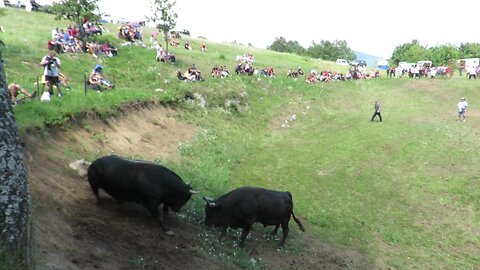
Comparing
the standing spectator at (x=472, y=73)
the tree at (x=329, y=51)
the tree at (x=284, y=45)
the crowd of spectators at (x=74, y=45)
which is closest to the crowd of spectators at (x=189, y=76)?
the crowd of spectators at (x=74, y=45)

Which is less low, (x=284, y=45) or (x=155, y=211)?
(x=284, y=45)

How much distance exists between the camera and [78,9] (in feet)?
128

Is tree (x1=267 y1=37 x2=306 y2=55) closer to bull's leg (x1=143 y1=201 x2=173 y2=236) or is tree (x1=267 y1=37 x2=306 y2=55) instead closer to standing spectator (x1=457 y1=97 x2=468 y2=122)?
standing spectator (x1=457 y1=97 x2=468 y2=122)

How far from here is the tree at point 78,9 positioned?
38750 mm

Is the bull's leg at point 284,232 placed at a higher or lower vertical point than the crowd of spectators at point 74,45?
lower

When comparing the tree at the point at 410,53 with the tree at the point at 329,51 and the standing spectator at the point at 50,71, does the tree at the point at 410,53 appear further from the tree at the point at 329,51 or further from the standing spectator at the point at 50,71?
the standing spectator at the point at 50,71

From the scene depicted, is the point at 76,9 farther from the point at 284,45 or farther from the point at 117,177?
the point at 284,45

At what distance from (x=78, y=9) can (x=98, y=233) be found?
1273 inches

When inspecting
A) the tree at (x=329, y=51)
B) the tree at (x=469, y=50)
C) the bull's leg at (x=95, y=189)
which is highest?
the tree at (x=469, y=50)

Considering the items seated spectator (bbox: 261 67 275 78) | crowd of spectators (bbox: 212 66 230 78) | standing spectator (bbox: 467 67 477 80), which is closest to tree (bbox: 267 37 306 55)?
standing spectator (bbox: 467 67 477 80)

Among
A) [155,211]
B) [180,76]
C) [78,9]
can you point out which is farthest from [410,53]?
[155,211]

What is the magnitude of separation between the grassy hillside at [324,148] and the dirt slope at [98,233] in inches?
49.5

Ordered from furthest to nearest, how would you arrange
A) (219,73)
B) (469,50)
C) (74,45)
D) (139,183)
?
(469,50) → (219,73) → (74,45) → (139,183)

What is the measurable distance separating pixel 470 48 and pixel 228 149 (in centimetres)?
14169
